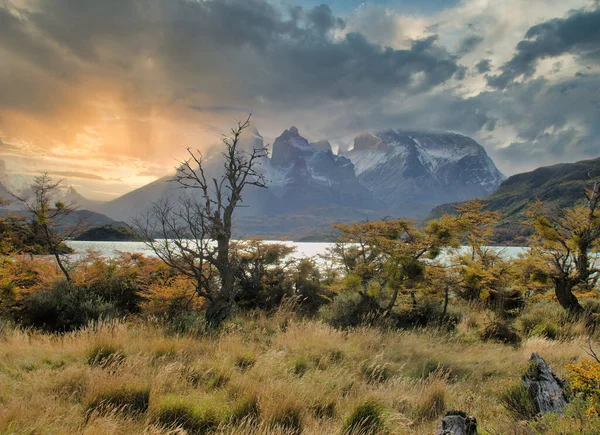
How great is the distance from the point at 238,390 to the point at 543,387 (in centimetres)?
357

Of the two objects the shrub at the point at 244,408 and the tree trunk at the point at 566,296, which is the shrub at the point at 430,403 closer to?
the shrub at the point at 244,408

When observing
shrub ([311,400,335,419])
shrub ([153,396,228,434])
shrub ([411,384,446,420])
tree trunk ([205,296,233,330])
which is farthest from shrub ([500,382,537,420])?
tree trunk ([205,296,233,330])

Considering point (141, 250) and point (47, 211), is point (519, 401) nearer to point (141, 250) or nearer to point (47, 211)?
point (47, 211)

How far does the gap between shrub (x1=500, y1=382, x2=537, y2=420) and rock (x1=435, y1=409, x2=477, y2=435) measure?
1585 mm

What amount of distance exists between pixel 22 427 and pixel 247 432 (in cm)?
189

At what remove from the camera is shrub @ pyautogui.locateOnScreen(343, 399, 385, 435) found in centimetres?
346

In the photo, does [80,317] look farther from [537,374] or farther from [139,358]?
[537,374]

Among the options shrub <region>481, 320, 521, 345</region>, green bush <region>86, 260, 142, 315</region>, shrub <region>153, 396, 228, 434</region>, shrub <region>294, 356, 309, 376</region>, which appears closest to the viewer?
shrub <region>153, 396, 228, 434</region>

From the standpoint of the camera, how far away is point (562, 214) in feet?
38.5

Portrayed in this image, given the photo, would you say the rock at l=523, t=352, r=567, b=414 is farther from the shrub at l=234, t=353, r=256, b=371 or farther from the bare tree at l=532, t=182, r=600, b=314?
the bare tree at l=532, t=182, r=600, b=314

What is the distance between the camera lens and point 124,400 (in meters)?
3.62

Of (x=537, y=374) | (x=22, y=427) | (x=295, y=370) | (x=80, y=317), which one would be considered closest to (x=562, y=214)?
(x=537, y=374)

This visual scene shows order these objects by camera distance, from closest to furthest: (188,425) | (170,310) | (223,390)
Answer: (188,425) < (223,390) < (170,310)

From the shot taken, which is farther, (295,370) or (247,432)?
(295,370)
